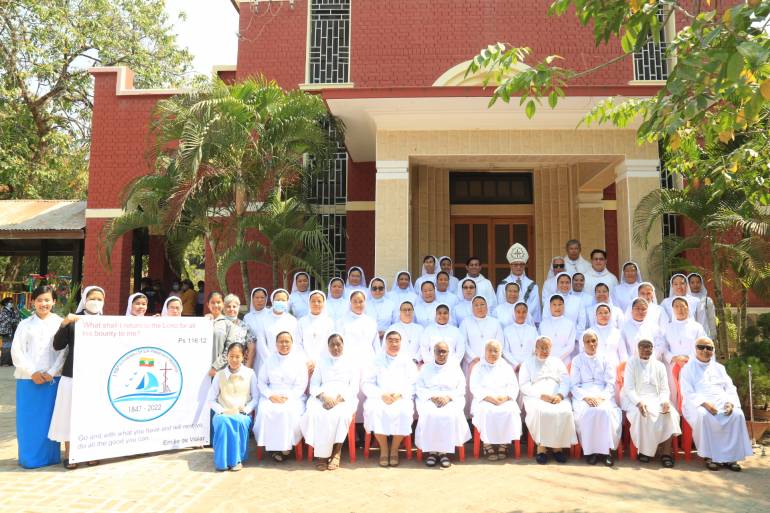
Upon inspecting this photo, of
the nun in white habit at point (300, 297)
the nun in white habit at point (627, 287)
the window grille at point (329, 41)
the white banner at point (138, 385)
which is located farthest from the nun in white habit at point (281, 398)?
the window grille at point (329, 41)

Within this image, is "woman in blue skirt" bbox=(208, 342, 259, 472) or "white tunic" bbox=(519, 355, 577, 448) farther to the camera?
"white tunic" bbox=(519, 355, 577, 448)

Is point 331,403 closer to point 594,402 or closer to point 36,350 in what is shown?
point 594,402

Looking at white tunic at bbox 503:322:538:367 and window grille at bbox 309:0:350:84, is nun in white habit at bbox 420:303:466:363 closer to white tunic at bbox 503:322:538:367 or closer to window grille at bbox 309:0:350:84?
white tunic at bbox 503:322:538:367

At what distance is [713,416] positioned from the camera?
562 centimetres

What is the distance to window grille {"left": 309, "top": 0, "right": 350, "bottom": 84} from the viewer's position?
12.2m

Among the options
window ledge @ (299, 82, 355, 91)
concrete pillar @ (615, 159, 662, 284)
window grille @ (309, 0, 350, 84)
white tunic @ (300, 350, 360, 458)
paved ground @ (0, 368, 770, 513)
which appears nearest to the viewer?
paved ground @ (0, 368, 770, 513)

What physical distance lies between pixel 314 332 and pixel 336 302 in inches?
31.2

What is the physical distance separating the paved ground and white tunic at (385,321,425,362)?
134 centimetres

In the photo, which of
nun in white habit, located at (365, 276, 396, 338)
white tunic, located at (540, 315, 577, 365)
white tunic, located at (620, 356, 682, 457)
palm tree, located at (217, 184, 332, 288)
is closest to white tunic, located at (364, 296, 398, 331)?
nun in white habit, located at (365, 276, 396, 338)

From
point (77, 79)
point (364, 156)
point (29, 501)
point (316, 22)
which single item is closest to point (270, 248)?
point (364, 156)

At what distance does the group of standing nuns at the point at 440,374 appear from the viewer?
5.59 meters

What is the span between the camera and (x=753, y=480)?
526cm

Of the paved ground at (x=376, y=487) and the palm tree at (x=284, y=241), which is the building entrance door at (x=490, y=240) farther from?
the paved ground at (x=376, y=487)

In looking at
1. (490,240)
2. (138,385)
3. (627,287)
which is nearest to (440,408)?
(138,385)
